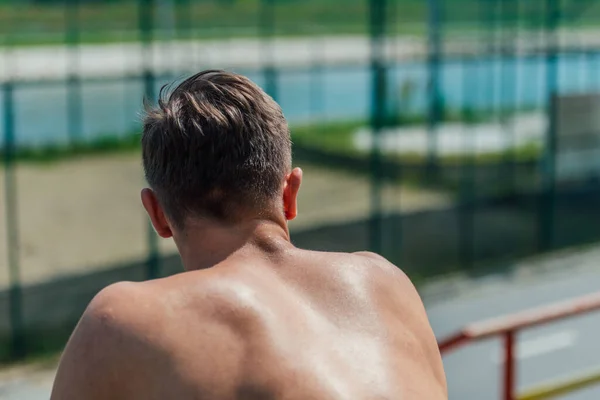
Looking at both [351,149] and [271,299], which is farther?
[351,149]

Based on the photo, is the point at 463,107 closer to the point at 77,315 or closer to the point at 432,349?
the point at 77,315

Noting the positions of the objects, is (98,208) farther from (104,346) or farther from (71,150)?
(104,346)

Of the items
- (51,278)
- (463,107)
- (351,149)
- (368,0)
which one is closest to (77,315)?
(51,278)

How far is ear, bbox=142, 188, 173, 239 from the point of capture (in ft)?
5.44

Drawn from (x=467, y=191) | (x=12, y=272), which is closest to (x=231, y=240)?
(x=12, y=272)

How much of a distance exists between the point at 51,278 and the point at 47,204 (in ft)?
17.0

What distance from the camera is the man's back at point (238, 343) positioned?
1426 millimetres

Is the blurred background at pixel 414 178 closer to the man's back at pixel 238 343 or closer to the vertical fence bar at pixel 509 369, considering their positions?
the vertical fence bar at pixel 509 369

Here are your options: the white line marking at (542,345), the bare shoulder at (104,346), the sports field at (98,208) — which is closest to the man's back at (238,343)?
the bare shoulder at (104,346)

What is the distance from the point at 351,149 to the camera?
60.8 ft

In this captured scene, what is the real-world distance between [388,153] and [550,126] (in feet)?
7.97

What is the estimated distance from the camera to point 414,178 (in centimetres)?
1503

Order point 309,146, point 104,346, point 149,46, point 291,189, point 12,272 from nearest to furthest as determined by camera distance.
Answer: point 104,346
point 291,189
point 12,272
point 149,46
point 309,146

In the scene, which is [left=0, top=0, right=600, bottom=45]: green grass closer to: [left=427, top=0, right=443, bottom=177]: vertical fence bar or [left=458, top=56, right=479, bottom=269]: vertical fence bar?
[left=427, top=0, right=443, bottom=177]: vertical fence bar
